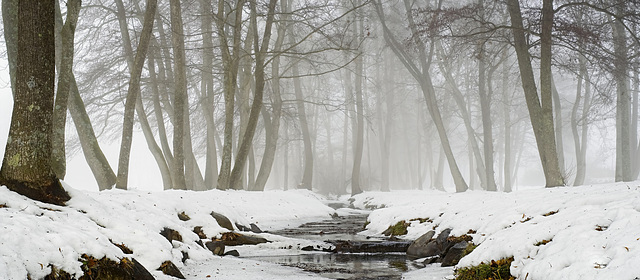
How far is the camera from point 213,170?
18516 millimetres

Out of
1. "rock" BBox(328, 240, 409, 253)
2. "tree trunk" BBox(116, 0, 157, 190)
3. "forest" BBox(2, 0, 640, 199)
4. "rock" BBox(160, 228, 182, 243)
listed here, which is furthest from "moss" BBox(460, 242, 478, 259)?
"tree trunk" BBox(116, 0, 157, 190)

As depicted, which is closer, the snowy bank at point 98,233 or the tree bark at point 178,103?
the snowy bank at point 98,233

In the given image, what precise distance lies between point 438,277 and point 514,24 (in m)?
9.11

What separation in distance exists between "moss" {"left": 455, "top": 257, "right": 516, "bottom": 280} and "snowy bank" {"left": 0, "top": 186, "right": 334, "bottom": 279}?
73.0 inches

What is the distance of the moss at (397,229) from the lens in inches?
338

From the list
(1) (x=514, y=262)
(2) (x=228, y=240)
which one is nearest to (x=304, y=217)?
(2) (x=228, y=240)

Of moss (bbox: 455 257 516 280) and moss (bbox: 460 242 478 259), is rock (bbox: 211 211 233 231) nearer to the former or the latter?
moss (bbox: 460 242 478 259)

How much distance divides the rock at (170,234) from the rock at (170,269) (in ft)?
3.76

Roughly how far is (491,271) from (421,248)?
2.58m

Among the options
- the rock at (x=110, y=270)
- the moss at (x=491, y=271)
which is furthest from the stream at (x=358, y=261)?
the rock at (x=110, y=270)

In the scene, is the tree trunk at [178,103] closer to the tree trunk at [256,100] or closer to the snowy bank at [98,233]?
the tree trunk at [256,100]

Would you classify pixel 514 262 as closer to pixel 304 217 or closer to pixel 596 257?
pixel 596 257

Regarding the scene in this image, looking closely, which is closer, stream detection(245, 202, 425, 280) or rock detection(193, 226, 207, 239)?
stream detection(245, 202, 425, 280)

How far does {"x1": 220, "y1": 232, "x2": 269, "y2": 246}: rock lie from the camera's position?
732cm
